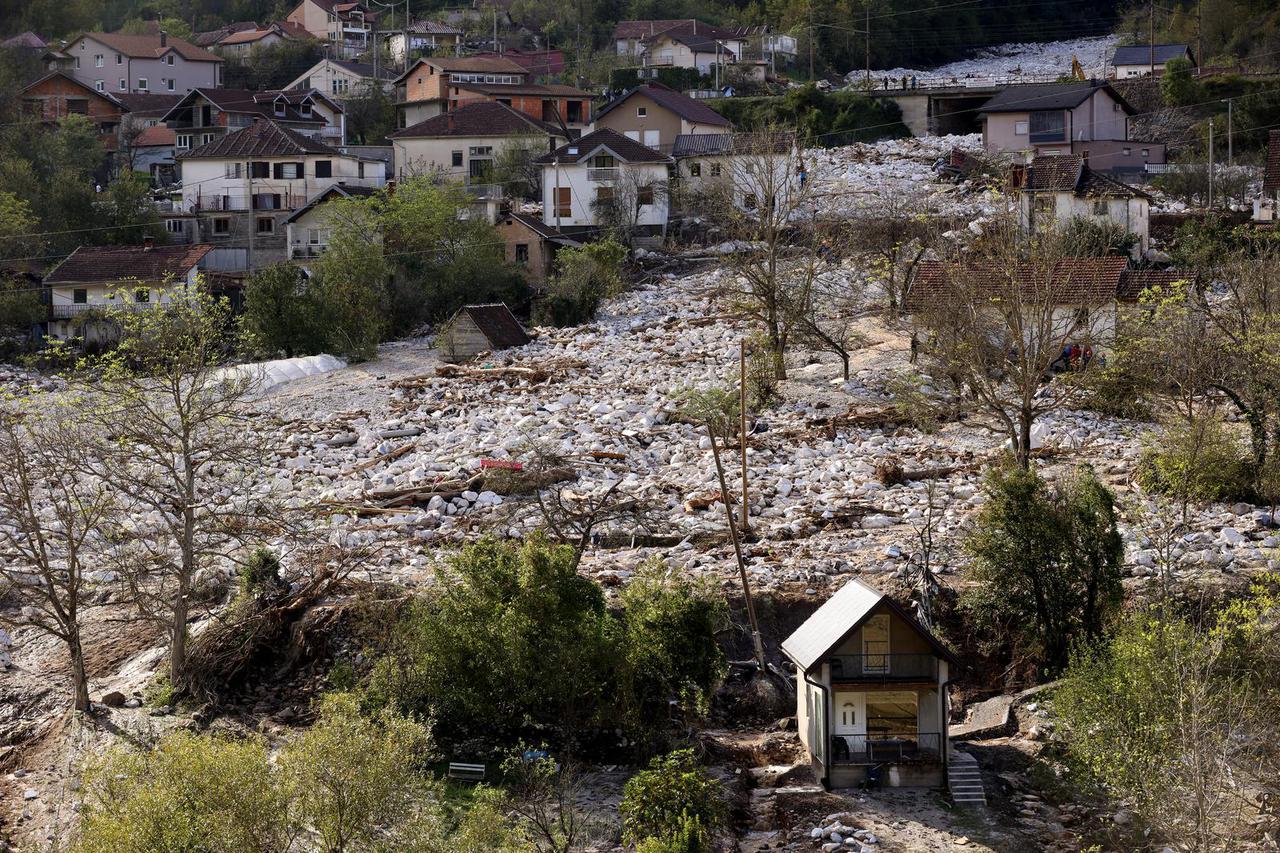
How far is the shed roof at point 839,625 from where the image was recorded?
15.5m

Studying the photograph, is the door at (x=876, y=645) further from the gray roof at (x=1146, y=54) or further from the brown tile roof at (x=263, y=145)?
the gray roof at (x=1146, y=54)

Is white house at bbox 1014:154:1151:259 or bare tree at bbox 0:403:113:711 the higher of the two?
white house at bbox 1014:154:1151:259

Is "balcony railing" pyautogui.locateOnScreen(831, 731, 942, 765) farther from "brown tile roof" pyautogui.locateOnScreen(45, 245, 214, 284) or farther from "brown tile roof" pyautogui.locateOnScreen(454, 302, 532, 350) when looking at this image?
"brown tile roof" pyautogui.locateOnScreen(45, 245, 214, 284)

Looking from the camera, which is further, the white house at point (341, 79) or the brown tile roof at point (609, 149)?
the white house at point (341, 79)

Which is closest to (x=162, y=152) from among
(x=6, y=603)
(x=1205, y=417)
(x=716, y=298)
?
(x=716, y=298)

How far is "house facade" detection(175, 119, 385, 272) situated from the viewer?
48.3m

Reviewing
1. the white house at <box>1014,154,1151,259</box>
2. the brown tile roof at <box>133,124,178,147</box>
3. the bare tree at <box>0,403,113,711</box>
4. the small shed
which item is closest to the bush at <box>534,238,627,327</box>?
the small shed

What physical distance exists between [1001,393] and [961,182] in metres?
Result: 20.2

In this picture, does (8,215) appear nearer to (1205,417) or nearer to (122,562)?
(122,562)

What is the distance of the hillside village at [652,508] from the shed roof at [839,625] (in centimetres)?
7

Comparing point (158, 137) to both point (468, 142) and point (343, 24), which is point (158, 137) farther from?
point (343, 24)

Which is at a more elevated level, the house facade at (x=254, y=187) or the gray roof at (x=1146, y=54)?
the gray roof at (x=1146, y=54)

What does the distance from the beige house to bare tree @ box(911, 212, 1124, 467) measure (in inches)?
974

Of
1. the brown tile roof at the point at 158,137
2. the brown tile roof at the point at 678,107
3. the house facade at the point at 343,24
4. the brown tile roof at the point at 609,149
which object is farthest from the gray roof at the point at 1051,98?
the house facade at the point at 343,24
